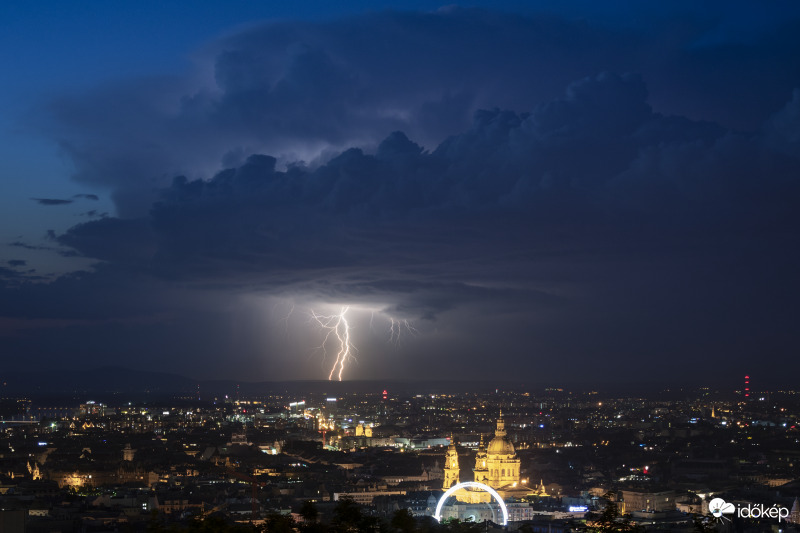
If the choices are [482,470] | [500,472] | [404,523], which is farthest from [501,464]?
[404,523]

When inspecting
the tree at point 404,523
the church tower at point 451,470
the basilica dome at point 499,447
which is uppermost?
the basilica dome at point 499,447

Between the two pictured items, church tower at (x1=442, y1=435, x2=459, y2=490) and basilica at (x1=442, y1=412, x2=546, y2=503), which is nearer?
basilica at (x1=442, y1=412, x2=546, y2=503)

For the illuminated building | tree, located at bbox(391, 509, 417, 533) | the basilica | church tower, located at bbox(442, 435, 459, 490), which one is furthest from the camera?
church tower, located at bbox(442, 435, 459, 490)

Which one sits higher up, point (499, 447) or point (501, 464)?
point (499, 447)

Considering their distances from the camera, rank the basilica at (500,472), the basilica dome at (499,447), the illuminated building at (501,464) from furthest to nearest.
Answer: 1. the basilica dome at (499,447)
2. the illuminated building at (501,464)
3. the basilica at (500,472)

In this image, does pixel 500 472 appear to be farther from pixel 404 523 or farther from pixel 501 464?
pixel 404 523

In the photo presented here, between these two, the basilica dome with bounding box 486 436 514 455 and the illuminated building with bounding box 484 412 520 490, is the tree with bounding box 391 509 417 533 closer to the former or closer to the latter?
the illuminated building with bounding box 484 412 520 490

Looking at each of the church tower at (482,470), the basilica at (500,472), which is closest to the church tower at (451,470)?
the basilica at (500,472)

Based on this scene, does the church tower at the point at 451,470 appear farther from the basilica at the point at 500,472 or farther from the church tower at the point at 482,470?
the church tower at the point at 482,470

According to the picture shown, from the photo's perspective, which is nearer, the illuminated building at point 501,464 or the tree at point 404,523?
the tree at point 404,523

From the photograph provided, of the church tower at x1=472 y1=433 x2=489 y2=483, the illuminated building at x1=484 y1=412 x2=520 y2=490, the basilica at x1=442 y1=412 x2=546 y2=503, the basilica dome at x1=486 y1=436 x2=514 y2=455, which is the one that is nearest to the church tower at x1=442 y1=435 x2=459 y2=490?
the basilica at x1=442 y1=412 x2=546 y2=503

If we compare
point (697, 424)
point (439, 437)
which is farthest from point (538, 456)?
point (697, 424)

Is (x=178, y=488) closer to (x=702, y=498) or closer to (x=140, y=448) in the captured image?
(x=702, y=498)
